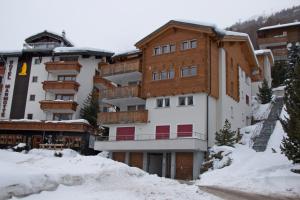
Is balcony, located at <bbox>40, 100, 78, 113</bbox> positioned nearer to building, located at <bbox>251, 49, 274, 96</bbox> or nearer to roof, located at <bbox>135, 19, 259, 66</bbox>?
roof, located at <bbox>135, 19, 259, 66</bbox>

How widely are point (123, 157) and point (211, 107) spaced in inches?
418

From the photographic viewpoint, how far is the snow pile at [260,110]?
1753 inches

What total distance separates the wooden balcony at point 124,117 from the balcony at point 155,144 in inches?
67.3

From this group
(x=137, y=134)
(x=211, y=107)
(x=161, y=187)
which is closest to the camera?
(x=161, y=187)

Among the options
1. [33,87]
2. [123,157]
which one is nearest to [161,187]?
[123,157]

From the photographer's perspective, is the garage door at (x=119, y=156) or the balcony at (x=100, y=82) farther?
the balcony at (x=100, y=82)

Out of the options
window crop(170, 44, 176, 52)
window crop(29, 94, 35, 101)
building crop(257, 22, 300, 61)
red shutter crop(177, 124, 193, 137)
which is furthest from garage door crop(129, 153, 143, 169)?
building crop(257, 22, 300, 61)

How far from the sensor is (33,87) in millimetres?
54000

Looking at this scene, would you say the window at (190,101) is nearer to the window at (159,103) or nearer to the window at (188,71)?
the window at (188,71)

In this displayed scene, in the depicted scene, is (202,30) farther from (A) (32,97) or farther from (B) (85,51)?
(A) (32,97)

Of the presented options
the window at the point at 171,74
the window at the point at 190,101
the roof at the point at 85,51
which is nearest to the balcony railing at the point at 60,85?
the roof at the point at 85,51

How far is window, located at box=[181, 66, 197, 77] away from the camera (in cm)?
3497

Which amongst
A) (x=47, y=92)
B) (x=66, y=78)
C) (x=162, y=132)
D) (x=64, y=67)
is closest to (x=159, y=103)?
(x=162, y=132)

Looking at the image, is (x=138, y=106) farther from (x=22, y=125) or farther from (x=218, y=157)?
(x=22, y=125)
